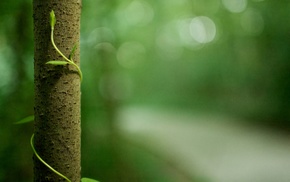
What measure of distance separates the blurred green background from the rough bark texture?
1.64 m

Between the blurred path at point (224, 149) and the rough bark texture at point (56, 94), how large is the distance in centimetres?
471

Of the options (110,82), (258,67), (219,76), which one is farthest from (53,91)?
(219,76)

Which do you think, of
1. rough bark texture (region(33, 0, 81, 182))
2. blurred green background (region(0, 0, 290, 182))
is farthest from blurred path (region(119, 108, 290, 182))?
rough bark texture (region(33, 0, 81, 182))

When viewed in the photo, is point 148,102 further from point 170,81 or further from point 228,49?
point 228,49

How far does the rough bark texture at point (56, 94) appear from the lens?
0.88 meters

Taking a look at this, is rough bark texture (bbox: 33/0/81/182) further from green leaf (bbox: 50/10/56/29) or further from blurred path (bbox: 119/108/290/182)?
blurred path (bbox: 119/108/290/182)

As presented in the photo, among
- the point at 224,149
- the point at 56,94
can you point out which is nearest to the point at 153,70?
the point at 224,149

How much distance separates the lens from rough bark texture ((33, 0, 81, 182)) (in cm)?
88

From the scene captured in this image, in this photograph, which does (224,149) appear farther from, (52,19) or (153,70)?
(153,70)

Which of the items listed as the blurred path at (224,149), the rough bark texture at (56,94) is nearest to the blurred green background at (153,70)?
the blurred path at (224,149)

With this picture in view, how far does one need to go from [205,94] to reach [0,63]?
54.2ft

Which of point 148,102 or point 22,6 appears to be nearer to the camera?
point 22,6

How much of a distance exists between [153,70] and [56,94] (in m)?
24.3

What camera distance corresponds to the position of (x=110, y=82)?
5.31 metres
